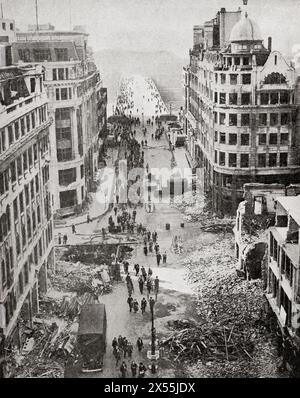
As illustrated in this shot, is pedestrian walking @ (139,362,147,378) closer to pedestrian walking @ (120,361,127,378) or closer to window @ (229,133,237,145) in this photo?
pedestrian walking @ (120,361,127,378)

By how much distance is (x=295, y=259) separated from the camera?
32.8 metres

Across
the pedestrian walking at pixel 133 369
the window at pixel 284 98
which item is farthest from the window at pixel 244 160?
the pedestrian walking at pixel 133 369

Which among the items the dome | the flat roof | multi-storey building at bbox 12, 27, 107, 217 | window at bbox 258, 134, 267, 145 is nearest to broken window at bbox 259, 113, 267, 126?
window at bbox 258, 134, 267, 145

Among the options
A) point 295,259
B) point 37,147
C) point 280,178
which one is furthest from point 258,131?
point 295,259

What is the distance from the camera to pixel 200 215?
60125mm

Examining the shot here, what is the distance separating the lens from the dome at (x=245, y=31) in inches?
2233

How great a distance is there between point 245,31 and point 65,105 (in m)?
19.9

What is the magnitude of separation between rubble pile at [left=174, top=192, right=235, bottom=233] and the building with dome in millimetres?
1563

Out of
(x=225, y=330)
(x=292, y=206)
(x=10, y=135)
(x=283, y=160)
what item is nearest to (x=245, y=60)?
(x=283, y=160)

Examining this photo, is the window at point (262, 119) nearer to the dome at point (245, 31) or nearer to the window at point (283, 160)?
the window at point (283, 160)

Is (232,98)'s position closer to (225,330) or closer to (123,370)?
(225,330)

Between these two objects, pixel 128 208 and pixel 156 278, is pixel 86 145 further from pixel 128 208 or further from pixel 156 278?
pixel 156 278

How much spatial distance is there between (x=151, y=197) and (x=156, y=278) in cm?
1950

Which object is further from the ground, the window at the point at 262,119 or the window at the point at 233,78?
the window at the point at 233,78
